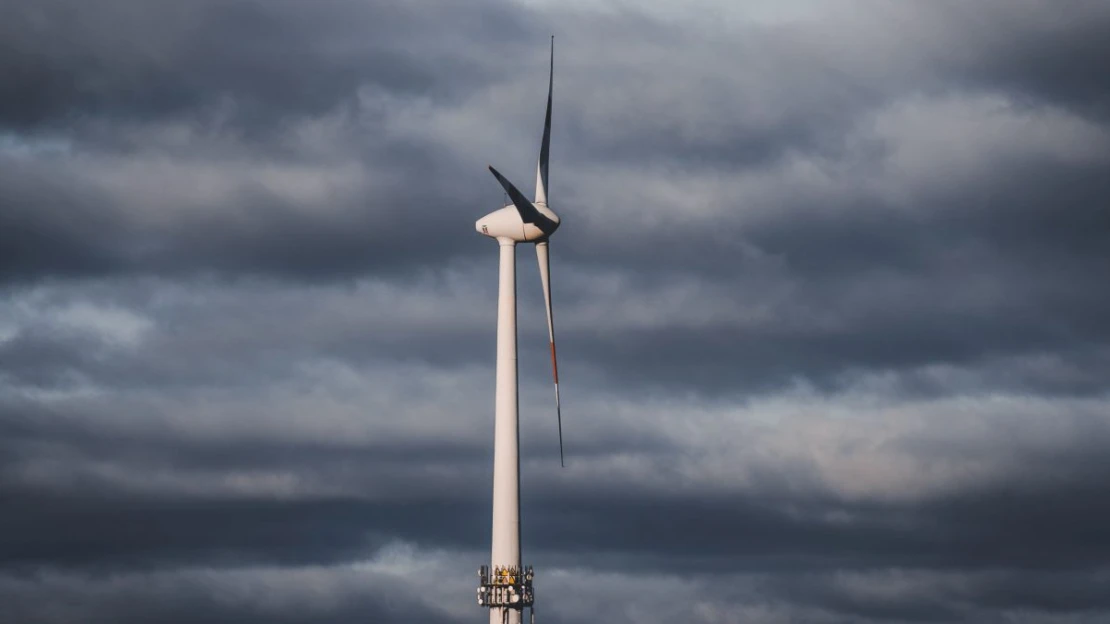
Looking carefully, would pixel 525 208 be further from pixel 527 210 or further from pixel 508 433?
pixel 508 433

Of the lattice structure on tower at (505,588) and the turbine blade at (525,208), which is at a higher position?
the turbine blade at (525,208)

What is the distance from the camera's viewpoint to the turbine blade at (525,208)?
172625 mm

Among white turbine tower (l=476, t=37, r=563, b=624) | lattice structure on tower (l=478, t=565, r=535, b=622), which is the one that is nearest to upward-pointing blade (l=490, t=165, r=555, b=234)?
white turbine tower (l=476, t=37, r=563, b=624)

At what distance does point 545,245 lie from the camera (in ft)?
612

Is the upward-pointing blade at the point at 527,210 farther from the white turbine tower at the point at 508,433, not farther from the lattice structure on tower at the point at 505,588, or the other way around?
the lattice structure on tower at the point at 505,588

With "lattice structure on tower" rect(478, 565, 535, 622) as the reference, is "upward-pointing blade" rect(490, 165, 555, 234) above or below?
above

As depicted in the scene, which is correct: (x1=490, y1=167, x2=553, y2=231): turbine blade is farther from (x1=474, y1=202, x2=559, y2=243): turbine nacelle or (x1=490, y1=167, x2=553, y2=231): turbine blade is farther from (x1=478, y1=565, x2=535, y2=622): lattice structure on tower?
(x1=478, y1=565, x2=535, y2=622): lattice structure on tower

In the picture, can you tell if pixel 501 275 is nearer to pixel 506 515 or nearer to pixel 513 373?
pixel 513 373

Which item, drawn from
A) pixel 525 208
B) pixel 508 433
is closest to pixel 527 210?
pixel 525 208

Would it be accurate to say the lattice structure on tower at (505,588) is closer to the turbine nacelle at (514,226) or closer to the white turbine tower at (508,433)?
the white turbine tower at (508,433)

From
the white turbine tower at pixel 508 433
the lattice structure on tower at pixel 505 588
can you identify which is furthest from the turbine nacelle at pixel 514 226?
the lattice structure on tower at pixel 505 588

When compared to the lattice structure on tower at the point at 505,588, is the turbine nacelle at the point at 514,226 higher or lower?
A: higher

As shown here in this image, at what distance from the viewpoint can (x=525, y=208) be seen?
179375mm

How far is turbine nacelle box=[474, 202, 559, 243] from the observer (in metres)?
183
